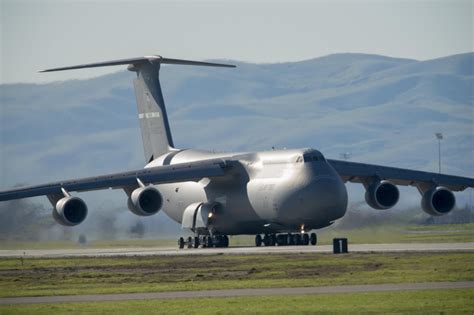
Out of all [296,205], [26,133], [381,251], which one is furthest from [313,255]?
[26,133]

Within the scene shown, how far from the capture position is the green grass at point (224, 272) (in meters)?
33.0

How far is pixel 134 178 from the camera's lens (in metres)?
54.4

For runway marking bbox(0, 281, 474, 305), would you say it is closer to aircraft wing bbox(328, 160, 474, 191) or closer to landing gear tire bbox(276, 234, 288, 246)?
landing gear tire bbox(276, 234, 288, 246)

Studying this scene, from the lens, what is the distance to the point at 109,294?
3131cm

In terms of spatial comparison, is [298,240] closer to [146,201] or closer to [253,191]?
[253,191]

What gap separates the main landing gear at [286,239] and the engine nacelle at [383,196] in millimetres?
3164

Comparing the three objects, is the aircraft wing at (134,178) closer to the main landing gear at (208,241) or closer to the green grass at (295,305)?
the main landing gear at (208,241)

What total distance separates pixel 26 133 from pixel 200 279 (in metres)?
164

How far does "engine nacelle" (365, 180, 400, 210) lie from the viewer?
179 feet

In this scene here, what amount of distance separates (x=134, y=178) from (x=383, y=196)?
35.0 feet

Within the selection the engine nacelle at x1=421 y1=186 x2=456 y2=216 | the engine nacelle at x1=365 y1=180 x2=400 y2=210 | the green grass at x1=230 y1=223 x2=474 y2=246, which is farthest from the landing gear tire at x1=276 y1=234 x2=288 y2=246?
the engine nacelle at x1=421 y1=186 x2=456 y2=216

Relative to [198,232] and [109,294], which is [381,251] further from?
[109,294]

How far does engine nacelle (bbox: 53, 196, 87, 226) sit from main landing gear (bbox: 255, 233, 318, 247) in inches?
313

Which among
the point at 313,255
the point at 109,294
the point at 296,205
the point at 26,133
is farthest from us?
the point at 26,133
